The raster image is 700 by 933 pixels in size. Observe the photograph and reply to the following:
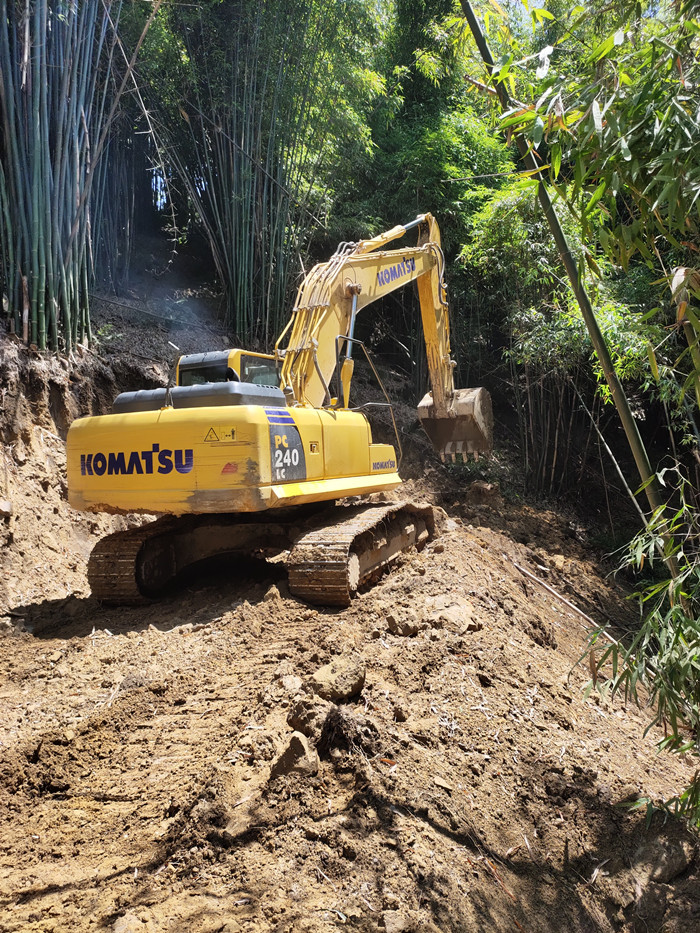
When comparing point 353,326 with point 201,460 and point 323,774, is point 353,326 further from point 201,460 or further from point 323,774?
point 323,774

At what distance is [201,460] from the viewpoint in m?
4.36

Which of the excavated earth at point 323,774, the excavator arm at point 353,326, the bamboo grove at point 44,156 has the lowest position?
the excavated earth at point 323,774

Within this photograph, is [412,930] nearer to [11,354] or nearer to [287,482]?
[287,482]

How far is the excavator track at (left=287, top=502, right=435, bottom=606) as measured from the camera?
444 centimetres

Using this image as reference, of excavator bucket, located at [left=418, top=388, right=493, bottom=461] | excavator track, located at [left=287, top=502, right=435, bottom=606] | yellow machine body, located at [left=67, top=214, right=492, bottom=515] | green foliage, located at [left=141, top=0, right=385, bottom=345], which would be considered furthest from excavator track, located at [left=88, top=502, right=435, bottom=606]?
green foliage, located at [left=141, top=0, right=385, bottom=345]

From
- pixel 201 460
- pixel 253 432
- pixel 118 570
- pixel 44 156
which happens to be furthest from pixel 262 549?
pixel 44 156

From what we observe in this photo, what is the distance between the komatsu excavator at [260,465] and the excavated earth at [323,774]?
31cm

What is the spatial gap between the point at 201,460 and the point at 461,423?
137 inches

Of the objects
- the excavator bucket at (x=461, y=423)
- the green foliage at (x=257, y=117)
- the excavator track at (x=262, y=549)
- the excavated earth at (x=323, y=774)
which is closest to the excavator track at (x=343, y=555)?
the excavator track at (x=262, y=549)

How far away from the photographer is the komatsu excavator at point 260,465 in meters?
4.36

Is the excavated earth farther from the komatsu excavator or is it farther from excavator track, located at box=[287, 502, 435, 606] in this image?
the komatsu excavator

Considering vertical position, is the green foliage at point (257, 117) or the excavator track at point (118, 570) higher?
the green foliage at point (257, 117)

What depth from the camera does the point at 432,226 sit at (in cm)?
734

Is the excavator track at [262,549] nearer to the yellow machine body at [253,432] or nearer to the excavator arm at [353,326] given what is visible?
the yellow machine body at [253,432]
